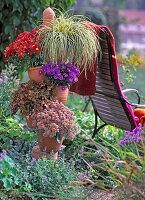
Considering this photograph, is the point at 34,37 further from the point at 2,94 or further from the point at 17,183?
the point at 17,183

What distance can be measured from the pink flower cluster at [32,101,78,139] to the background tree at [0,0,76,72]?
6.22ft

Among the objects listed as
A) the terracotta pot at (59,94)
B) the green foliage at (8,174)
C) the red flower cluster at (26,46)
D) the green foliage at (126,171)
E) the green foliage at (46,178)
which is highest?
the red flower cluster at (26,46)

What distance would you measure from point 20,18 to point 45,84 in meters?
1.98

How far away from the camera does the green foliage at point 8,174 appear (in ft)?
7.41

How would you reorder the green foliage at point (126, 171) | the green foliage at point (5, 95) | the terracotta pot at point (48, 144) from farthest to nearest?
the green foliage at point (5, 95), the terracotta pot at point (48, 144), the green foliage at point (126, 171)

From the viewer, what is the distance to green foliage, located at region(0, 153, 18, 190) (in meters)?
2.26

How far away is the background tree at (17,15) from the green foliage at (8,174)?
93.1 inches

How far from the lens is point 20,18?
4.43 metres

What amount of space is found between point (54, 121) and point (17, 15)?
2243mm

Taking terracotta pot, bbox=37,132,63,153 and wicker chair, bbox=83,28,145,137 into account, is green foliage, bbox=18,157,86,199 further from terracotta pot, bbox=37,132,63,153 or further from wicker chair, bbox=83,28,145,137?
wicker chair, bbox=83,28,145,137

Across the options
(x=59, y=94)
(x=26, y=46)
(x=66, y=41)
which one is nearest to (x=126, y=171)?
(x=59, y=94)

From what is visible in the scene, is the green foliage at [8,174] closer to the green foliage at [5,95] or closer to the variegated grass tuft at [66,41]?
the variegated grass tuft at [66,41]

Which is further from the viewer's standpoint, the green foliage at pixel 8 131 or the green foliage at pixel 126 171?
the green foliage at pixel 8 131

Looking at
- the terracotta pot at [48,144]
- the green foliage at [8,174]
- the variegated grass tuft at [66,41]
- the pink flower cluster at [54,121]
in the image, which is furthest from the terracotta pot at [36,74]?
the green foliage at [8,174]
